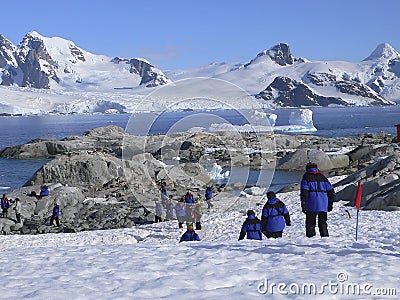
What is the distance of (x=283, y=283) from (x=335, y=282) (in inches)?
25.2

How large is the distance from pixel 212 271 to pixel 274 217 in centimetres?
344

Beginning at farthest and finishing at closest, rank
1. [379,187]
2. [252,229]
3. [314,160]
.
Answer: [314,160] < [379,187] < [252,229]

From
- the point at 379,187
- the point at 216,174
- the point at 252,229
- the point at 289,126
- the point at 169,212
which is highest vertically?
the point at 289,126

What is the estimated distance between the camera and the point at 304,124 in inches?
3848

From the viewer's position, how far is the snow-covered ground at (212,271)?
6605 mm

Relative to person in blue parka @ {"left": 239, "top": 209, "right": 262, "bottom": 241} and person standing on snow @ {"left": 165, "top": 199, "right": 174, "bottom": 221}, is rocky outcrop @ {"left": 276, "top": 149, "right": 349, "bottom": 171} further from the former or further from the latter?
person in blue parka @ {"left": 239, "top": 209, "right": 262, "bottom": 241}

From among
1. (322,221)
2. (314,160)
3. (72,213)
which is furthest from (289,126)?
(322,221)

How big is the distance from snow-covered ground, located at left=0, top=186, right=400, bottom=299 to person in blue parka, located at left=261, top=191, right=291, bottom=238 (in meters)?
0.63

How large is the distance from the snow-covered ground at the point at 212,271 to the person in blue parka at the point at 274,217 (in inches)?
24.8

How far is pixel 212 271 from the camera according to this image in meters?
7.63

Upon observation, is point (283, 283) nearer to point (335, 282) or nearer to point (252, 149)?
point (335, 282)

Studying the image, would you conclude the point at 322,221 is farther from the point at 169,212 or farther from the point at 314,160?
the point at 314,160

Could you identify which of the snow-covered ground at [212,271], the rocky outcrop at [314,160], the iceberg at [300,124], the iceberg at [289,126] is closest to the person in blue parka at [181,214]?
the snow-covered ground at [212,271]

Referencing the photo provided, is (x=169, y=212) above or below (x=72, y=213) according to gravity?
above
